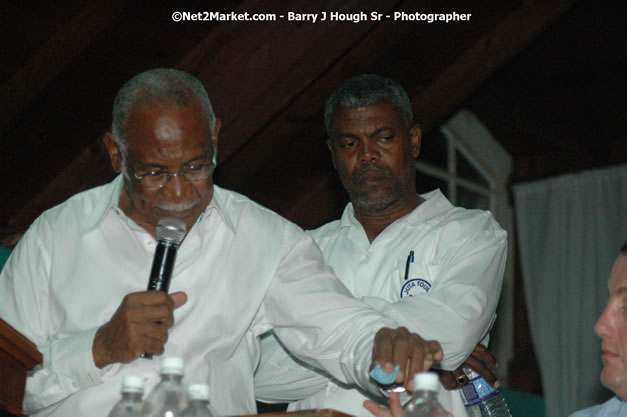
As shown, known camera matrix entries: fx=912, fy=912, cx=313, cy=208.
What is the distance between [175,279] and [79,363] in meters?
0.37

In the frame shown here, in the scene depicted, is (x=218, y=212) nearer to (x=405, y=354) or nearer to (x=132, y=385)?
(x=405, y=354)

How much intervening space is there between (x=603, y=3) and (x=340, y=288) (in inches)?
136

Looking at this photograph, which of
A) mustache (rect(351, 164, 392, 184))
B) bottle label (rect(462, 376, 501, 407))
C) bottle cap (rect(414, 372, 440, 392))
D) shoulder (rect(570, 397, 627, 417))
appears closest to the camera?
bottle cap (rect(414, 372, 440, 392))

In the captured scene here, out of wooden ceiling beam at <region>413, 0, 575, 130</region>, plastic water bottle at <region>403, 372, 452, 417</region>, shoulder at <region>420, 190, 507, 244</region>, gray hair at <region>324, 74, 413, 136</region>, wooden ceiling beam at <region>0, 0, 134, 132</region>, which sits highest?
wooden ceiling beam at <region>413, 0, 575, 130</region>

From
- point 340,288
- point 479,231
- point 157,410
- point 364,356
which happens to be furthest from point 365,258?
point 157,410

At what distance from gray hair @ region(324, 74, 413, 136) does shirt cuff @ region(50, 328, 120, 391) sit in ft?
4.09

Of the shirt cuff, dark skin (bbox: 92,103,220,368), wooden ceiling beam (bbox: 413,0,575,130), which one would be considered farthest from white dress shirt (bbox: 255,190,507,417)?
wooden ceiling beam (bbox: 413,0,575,130)

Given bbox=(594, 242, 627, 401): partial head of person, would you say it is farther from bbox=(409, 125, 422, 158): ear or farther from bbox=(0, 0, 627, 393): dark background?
bbox=(0, 0, 627, 393): dark background

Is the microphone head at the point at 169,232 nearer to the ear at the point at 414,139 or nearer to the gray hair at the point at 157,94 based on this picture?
the gray hair at the point at 157,94

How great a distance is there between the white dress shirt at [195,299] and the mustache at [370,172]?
542mm

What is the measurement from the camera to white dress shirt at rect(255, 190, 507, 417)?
2.43 meters

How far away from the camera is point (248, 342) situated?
90.2 inches

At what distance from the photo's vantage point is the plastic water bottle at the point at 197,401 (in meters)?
1.49

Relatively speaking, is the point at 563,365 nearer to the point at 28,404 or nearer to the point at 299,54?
the point at 299,54
